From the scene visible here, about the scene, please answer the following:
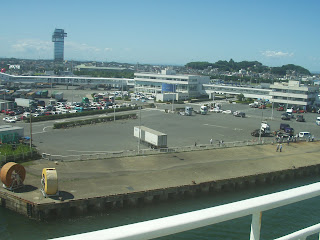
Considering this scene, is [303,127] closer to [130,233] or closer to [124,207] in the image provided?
[124,207]

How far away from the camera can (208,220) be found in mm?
925

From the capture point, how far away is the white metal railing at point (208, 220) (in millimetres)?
818

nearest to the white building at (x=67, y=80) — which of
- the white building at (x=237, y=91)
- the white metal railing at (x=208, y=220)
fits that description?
the white building at (x=237, y=91)

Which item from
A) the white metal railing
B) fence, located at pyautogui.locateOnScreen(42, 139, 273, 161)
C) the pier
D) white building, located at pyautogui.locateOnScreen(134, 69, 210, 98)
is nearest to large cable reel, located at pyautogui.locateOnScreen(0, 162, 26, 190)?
the pier

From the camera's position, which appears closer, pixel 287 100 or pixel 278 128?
pixel 278 128

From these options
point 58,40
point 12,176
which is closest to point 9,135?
point 12,176

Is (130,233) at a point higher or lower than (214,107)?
higher

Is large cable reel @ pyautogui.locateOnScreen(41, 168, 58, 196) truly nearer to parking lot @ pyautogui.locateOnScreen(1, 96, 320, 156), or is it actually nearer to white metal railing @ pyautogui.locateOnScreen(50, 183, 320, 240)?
parking lot @ pyautogui.locateOnScreen(1, 96, 320, 156)

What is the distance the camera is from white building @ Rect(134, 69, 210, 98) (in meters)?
40.1

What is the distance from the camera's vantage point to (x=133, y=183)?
10.4 m

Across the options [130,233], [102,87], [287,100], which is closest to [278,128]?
[287,100]

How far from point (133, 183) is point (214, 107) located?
23228 mm

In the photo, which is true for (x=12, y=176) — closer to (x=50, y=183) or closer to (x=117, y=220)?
(x=50, y=183)

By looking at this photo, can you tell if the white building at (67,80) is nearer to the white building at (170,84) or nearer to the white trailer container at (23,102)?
the white building at (170,84)
